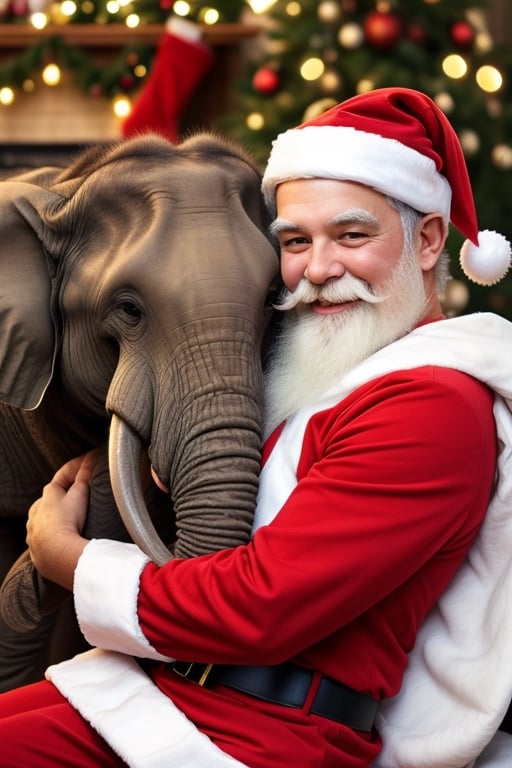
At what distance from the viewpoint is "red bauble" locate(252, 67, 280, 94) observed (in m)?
4.29

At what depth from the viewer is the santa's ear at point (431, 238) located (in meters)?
1.40

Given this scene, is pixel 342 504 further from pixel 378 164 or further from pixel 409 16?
pixel 409 16

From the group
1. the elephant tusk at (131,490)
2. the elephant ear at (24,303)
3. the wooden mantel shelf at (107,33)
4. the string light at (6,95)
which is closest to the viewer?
the elephant tusk at (131,490)

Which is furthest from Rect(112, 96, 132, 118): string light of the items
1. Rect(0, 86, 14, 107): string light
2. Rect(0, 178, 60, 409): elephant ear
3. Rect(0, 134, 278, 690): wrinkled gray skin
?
Rect(0, 178, 60, 409): elephant ear

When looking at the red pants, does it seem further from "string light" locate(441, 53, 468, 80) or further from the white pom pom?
"string light" locate(441, 53, 468, 80)

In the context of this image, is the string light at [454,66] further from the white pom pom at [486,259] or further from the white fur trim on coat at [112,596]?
the white fur trim on coat at [112,596]

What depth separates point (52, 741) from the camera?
126 centimetres

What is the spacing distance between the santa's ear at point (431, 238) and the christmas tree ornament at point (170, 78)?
3770 mm

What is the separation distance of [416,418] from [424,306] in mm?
251

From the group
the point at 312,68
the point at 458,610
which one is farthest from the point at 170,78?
the point at 458,610

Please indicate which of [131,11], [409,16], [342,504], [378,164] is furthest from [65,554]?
[131,11]

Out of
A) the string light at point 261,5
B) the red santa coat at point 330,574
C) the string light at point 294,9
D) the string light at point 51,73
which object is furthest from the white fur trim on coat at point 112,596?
the string light at point 51,73

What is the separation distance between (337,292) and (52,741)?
1.91ft

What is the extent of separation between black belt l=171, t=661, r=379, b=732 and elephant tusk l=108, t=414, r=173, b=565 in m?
0.14
